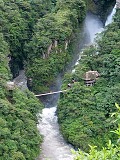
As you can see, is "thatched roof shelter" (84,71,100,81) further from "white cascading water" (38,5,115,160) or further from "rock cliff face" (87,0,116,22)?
"rock cliff face" (87,0,116,22)

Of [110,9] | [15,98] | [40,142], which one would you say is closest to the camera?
[40,142]

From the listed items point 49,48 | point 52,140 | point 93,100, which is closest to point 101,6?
point 49,48

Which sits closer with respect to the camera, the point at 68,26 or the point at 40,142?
the point at 40,142

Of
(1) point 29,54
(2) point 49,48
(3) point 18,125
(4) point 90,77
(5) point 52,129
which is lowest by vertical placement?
(5) point 52,129

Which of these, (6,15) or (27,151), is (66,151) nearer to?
(27,151)

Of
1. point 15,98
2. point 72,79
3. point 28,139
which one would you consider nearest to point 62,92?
point 72,79

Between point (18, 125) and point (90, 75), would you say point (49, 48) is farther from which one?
point (18, 125)
